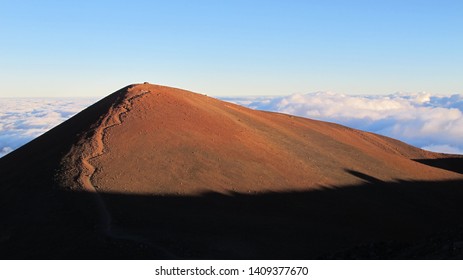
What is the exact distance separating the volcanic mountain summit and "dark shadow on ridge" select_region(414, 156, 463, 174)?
16203mm

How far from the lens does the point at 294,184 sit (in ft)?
98.6

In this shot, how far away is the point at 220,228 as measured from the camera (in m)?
22.1

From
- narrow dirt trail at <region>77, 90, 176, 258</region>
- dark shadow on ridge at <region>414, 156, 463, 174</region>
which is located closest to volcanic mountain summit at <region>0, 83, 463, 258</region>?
narrow dirt trail at <region>77, 90, 176, 258</region>

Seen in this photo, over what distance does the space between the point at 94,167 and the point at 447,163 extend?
166 ft

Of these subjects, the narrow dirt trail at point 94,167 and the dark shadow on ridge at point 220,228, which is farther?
the narrow dirt trail at point 94,167

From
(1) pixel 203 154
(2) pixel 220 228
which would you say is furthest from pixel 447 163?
(2) pixel 220 228

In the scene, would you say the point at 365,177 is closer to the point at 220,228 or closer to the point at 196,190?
the point at 196,190

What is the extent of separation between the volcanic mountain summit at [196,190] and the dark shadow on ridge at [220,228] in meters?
0.09

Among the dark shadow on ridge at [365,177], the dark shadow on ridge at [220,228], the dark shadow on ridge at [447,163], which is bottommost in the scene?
the dark shadow on ridge at [220,228]

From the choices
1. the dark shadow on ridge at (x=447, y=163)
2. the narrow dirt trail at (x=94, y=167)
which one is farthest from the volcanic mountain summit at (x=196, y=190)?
the dark shadow on ridge at (x=447, y=163)

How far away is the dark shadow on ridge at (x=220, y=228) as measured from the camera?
18.7m

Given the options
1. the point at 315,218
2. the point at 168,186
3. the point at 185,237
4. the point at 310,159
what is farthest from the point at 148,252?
the point at 310,159

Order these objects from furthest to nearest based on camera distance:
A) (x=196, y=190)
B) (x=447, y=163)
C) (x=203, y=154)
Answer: (x=447, y=163) → (x=203, y=154) → (x=196, y=190)

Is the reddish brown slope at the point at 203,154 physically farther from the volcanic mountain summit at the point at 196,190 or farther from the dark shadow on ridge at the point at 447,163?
the dark shadow on ridge at the point at 447,163
